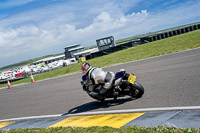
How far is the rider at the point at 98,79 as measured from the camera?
23.6 ft

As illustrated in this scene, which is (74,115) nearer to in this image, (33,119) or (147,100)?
(33,119)

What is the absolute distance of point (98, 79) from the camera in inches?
284

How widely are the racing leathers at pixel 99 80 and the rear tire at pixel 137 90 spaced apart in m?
0.68

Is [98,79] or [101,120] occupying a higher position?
[98,79]

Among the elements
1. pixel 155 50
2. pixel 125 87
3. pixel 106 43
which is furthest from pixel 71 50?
pixel 125 87

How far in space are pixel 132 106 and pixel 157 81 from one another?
281 centimetres

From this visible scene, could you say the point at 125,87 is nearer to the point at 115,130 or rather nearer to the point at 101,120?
the point at 101,120

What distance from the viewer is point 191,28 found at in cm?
3434

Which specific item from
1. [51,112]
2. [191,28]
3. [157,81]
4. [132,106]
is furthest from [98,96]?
[191,28]

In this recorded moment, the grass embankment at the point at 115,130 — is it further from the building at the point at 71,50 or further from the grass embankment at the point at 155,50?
the building at the point at 71,50

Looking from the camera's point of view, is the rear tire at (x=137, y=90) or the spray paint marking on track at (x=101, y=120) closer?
the spray paint marking on track at (x=101, y=120)

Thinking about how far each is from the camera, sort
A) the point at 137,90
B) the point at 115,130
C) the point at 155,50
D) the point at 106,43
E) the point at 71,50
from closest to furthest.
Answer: the point at 115,130
the point at 137,90
the point at 155,50
the point at 106,43
the point at 71,50

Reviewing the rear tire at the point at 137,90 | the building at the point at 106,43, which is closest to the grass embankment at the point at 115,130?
the rear tire at the point at 137,90

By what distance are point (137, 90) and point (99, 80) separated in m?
1.13
